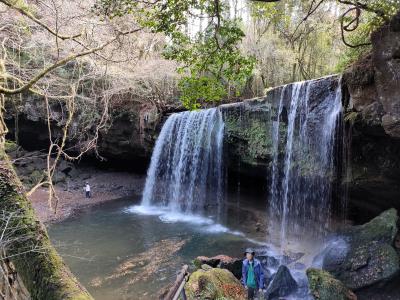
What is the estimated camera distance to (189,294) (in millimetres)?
6586

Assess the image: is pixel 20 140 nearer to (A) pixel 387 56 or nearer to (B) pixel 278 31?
(B) pixel 278 31

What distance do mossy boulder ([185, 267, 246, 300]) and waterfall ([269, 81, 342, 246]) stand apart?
4.56 m

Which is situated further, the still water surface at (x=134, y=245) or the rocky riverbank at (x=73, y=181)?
the rocky riverbank at (x=73, y=181)

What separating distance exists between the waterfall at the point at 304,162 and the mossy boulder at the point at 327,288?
371cm

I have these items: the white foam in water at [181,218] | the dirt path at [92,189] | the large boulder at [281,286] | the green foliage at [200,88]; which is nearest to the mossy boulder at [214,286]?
the large boulder at [281,286]

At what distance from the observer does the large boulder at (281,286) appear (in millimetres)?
7615

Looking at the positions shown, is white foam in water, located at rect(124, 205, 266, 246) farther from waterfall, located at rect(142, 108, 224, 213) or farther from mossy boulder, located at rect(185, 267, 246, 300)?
mossy boulder, located at rect(185, 267, 246, 300)

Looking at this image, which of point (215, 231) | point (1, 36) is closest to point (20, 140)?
point (1, 36)

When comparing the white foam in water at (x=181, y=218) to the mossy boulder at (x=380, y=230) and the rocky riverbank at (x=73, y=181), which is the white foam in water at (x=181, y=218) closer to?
the rocky riverbank at (x=73, y=181)

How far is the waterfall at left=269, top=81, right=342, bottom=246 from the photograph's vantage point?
10.2 metres

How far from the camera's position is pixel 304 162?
10977 millimetres

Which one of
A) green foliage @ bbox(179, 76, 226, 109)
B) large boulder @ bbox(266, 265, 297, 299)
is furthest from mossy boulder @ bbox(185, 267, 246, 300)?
green foliage @ bbox(179, 76, 226, 109)

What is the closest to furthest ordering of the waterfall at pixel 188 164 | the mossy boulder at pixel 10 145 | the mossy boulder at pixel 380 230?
the mossy boulder at pixel 380 230 < the mossy boulder at pixel 10 145 < the waterfall at pixel 188 164

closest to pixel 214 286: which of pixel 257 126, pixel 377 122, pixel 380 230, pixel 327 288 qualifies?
pixel 327 288
